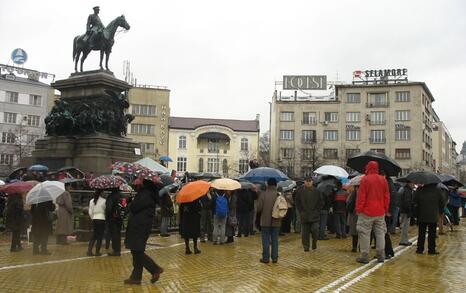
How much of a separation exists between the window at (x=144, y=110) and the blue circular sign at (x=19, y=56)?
57.1 ft

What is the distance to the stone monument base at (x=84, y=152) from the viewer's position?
20453 millimetres

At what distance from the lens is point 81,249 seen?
1301cm

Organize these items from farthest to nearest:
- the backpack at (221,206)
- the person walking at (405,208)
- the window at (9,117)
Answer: the window at (9,117)
the backpack at (221,206)
the person walking at (405,208)

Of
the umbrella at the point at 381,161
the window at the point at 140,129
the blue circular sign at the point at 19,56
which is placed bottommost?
the umbrella at the point at 381,161

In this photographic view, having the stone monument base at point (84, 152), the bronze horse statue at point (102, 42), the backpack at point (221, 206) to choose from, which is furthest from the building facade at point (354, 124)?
the backpack at point (221, 206)

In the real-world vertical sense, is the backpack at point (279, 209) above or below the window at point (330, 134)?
below

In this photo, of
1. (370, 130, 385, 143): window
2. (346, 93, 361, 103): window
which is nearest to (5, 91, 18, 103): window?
(346, 93, 361, 103): window

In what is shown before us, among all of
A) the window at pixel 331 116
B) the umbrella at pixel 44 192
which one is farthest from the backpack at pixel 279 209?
the window at pixel 331 116

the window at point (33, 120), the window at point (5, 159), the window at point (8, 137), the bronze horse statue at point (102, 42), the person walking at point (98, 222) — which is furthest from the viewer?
the window at point (33, 120)

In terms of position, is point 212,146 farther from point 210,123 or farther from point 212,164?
point 210,123

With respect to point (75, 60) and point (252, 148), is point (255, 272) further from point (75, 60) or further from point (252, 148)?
point (252, 148)

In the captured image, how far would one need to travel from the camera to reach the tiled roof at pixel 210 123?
77250mm

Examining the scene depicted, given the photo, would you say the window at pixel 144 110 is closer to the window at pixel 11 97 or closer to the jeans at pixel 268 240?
the window at pixel 11 97

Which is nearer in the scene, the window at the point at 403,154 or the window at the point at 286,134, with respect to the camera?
the window at the point at 403,154
